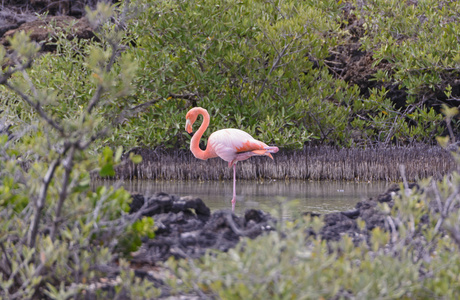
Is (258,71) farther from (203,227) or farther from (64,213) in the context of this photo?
(64,213)

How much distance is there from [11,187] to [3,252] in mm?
426

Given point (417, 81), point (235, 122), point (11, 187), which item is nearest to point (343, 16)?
point (417, 81)

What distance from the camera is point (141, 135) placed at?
9.24m

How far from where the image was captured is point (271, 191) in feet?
24.0

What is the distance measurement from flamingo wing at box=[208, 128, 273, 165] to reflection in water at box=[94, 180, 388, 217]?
526 millimetres

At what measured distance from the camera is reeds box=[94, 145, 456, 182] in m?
8.71

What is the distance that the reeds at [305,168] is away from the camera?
8711 millimetres

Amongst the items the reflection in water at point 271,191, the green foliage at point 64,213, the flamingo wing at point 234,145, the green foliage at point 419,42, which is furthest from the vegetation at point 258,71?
the green foliage at point 64,213

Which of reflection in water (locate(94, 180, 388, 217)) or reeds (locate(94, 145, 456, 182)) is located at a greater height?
reeds (locate(94, 145, 456, 182))

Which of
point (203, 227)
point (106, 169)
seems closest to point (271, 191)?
point (203, 227)

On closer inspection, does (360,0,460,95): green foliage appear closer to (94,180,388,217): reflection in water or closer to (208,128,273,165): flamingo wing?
(94,180,388,217): reflection in water

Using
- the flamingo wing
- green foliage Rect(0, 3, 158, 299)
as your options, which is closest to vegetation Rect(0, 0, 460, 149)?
the flamingo wing

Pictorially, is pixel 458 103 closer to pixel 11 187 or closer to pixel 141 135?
pixel 141 135

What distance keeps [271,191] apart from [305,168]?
5.67 ft
